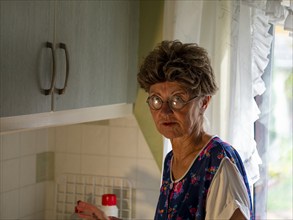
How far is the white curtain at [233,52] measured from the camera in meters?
2.22

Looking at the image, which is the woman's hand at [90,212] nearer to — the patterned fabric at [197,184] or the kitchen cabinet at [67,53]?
the patterned fabric at [197,184]

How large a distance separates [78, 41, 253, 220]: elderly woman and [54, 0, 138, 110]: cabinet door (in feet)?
0.95

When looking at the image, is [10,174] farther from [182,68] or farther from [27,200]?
[182,68]

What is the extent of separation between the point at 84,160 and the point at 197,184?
93 cm

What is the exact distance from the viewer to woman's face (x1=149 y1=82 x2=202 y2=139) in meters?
1.72

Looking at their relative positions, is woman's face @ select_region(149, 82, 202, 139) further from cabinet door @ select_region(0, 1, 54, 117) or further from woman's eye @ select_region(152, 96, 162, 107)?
cabinet door @ select_region(0, 1, 54, 117)

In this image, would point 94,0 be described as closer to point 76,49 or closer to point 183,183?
point 76,49

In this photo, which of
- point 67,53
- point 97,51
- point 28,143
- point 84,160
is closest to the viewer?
point 67,53

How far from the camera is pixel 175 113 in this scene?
173cm

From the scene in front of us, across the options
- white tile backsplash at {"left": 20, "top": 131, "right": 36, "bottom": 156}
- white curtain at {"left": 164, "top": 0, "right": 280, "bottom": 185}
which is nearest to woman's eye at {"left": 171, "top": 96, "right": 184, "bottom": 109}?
white curtain at {"left": 164, "top": 0, "right": 280, "bottom": 185}

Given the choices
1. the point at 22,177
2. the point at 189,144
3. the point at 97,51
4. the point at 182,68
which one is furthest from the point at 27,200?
the point at 182,68

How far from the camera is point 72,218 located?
2.51 m

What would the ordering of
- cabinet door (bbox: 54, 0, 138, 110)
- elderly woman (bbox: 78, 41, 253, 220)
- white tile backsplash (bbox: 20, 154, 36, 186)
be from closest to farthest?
elderly woman (bbox: 78, 41, 253, 220), cabinet door (bbox: 54, 0, 138, 110), white tile backsplash (bbox: 20, 154, 36, 186)

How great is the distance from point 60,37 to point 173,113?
16.6 inches
